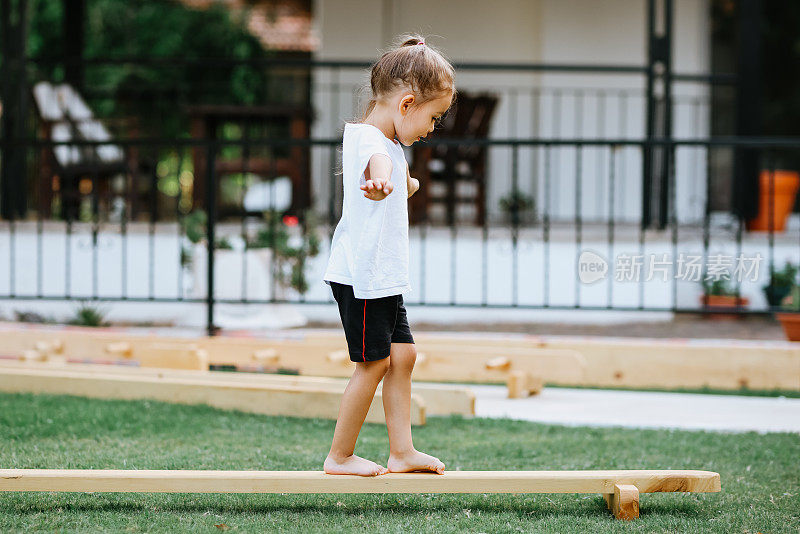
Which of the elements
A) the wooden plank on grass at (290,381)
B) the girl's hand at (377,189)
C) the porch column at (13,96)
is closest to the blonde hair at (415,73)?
the girl's hand at (377,189)

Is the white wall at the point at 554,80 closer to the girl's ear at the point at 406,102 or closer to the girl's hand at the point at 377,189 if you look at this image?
the girl's ear at the point at 406,102

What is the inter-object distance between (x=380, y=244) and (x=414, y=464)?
600 millimetres

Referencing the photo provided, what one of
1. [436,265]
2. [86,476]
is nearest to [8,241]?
[436,265]

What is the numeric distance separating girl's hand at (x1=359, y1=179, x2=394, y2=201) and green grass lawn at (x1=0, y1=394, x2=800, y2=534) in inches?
32.9

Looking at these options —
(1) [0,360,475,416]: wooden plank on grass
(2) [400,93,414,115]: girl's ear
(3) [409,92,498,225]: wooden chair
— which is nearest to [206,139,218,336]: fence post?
(1) [0,360,475,416]: wooden plank on grass

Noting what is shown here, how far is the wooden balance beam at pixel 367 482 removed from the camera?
7.83 ft

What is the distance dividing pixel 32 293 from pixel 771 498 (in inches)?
231

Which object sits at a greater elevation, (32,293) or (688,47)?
(688,47)

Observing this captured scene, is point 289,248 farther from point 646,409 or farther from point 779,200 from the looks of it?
point 779,200

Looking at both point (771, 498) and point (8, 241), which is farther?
point (8, 241)

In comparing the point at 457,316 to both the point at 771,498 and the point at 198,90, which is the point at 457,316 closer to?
the point at 771,498

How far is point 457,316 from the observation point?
→ 23.4 feet

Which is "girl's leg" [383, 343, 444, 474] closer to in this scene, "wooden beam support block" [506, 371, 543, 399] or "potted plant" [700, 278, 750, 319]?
"wooden beam support block" [506, 371, 543, 399]

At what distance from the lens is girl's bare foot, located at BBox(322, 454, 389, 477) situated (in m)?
2.49
